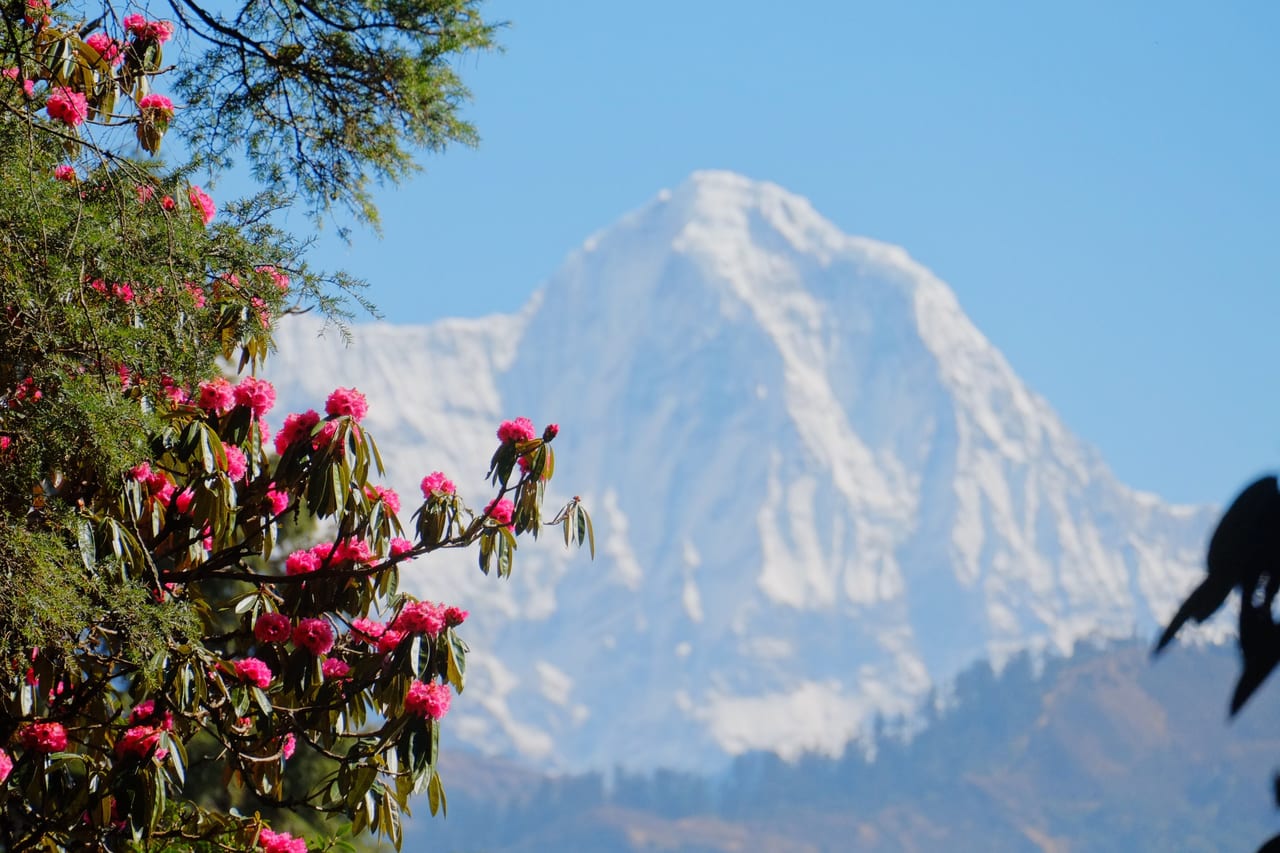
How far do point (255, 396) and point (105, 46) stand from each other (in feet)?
6.93

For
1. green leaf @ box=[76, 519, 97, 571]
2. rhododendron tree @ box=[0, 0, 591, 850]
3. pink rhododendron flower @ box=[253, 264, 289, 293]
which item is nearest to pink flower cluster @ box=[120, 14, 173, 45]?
rhododendron tree @ box=[0, 0, 591, 850]

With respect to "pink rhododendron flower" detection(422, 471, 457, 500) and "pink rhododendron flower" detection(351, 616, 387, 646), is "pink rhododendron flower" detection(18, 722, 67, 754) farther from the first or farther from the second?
"pink rhododendron flower" detection(422, 471, 457, 500)

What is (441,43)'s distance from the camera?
28.8 feet

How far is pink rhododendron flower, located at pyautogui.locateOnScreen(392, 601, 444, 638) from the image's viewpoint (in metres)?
7.61

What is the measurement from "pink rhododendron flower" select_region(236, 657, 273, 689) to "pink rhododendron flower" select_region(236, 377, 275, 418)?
117 cm

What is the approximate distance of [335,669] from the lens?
26.2ft

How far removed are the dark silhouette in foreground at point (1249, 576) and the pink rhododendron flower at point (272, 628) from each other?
17.3 feet

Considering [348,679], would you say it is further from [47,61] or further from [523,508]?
[47,61]

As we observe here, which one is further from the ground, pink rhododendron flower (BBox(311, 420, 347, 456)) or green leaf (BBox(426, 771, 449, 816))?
pink rhododendron flower (BBox(311, 420, 347, 456))

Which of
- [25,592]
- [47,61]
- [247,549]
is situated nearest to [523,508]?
[247,549]

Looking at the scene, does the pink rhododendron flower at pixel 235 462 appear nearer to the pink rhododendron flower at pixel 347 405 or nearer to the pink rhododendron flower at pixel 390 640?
the pink rhododendron flower at pixel 347 405

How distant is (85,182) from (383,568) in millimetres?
2256

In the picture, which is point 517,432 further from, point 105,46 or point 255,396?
point 105,46

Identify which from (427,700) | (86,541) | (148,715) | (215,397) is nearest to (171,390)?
(215,397)
